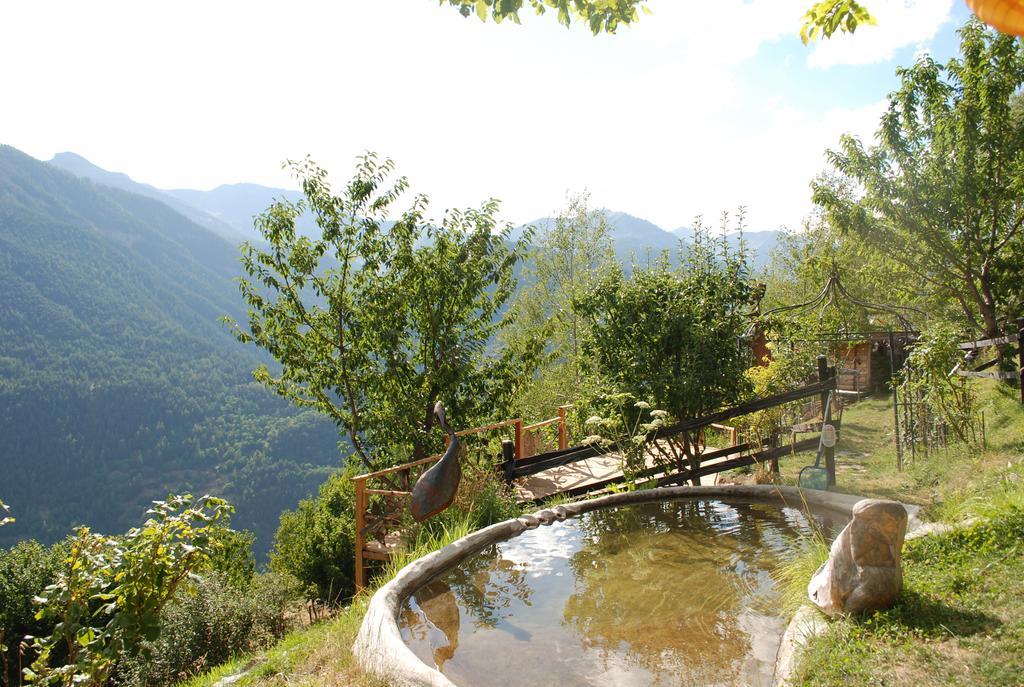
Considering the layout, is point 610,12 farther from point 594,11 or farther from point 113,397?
point 113,397

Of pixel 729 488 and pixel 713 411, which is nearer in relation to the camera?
pixel 729 488

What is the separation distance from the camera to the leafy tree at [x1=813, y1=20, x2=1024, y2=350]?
10.5 metres

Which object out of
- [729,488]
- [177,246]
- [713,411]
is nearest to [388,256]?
[713,411]

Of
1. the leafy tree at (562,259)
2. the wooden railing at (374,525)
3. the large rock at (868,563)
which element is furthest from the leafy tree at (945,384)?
the leafy tree at (562,259)

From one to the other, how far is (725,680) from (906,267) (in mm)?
12088

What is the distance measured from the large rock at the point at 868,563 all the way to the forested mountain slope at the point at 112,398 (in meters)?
55.2

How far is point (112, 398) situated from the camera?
67.9m

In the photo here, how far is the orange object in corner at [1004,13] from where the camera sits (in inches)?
59.3

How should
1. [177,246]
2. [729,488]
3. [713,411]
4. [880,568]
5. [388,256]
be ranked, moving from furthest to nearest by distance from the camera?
[177,246]
[388,256]
[713,411]
[729,488]
[880,568]

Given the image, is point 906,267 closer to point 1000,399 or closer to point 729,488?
point 1000,399

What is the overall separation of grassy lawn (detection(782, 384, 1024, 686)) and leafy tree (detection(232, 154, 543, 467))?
7.23 m

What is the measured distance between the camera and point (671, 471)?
7.99 meters

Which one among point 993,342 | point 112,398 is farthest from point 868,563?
point 112,398

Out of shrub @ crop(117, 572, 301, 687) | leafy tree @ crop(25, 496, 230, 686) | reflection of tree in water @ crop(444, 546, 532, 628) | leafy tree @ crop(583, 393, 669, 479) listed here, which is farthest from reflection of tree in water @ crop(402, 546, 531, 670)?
leafy tree @ crop(583, 393, 669, 479)
